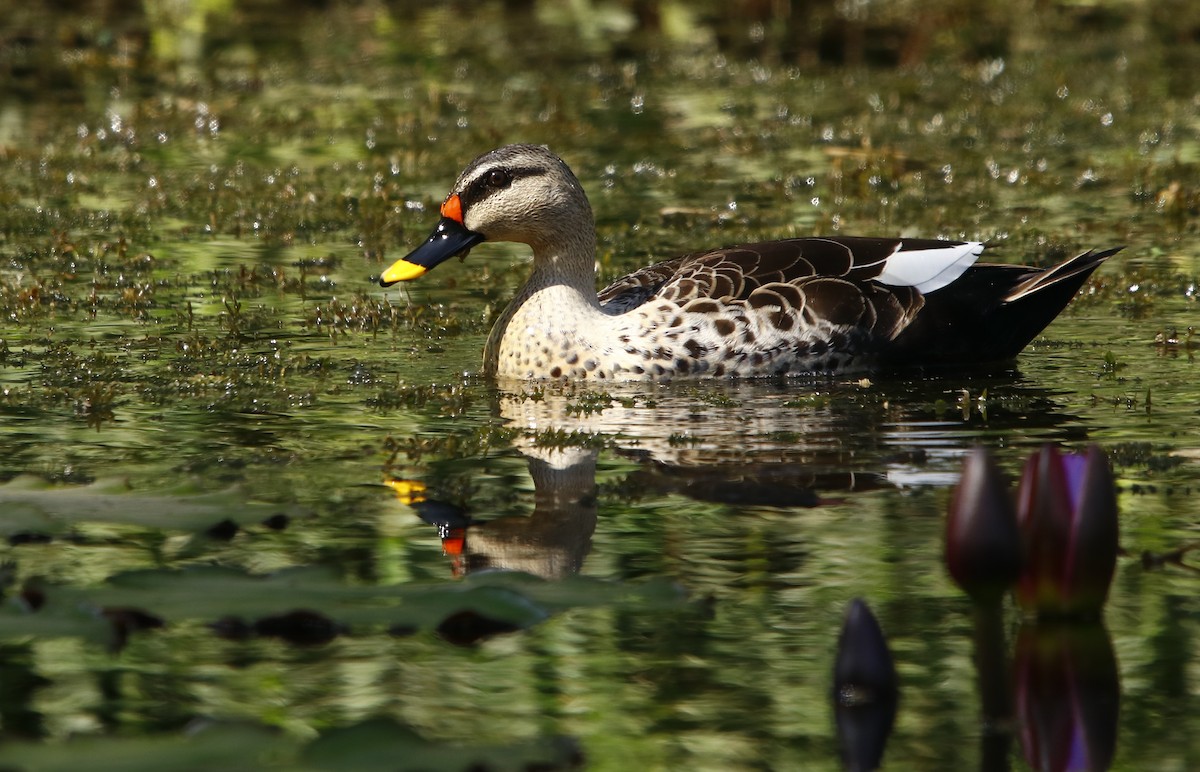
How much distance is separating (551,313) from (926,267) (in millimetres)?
1743

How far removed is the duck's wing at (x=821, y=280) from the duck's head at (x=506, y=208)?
48cm

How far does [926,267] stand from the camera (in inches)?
331

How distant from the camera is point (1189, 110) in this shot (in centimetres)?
1511

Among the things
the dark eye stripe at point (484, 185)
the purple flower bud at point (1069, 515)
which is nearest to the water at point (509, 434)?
the purple flower bud at point (1069, 515)

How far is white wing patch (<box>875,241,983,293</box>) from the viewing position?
835 cm

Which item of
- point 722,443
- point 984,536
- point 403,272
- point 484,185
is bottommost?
point 984,536

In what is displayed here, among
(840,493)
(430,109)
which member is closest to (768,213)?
(430,109)

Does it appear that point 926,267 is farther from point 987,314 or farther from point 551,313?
point 551,313

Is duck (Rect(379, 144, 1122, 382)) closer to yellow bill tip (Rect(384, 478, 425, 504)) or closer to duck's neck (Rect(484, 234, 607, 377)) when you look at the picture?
duck's neck (Rect(484, 234, 607, 377))

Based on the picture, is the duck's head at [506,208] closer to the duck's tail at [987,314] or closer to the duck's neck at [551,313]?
the duck's neck at [551,313]

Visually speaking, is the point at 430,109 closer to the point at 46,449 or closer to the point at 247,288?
the point at 247,288

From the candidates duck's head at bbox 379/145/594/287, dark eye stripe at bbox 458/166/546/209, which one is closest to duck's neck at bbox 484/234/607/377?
duck's head at bbox 379/145/594/287

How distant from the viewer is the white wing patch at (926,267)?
8.35 m

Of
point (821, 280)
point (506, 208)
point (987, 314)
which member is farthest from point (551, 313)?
point (987, 314)
